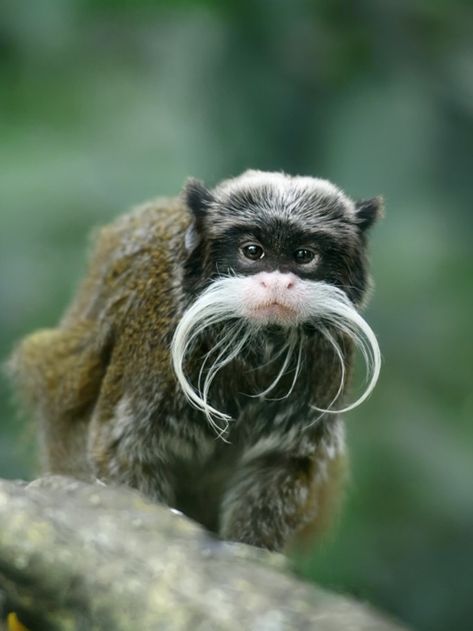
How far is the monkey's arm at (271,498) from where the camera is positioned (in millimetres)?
4922

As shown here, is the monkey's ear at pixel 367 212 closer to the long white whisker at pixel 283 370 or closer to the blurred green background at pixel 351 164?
the long white whisker at pixel 283 370

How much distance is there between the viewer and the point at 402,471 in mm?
7977

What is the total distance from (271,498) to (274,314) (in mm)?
934

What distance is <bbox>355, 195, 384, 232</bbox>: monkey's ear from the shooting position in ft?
15.5

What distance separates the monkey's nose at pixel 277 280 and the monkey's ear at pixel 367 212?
0.50 m

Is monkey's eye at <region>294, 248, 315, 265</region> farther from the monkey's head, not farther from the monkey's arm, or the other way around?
the monkey's arm

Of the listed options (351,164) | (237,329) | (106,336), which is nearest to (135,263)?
(106,336)

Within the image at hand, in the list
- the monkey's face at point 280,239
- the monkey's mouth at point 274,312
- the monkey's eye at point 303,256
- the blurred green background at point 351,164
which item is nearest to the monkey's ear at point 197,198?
the monkey's face at point 280,239

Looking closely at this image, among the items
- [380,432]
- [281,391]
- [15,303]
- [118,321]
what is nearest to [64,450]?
[118,321]

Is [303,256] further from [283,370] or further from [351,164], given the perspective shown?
[351,164]

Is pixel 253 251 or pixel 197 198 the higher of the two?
pixel 197 198

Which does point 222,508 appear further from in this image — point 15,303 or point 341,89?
point 341,89

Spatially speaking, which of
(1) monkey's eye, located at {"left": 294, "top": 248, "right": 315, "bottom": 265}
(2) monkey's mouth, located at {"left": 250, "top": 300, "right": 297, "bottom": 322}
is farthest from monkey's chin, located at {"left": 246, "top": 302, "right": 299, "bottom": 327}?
(1) monkey's eye, located at {"left": 294, "top": 248, "right": 315, "bottom": 265}

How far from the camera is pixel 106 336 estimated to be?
5.30 meters
